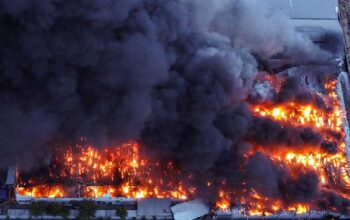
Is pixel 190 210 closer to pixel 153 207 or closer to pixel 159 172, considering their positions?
pixel 153 207

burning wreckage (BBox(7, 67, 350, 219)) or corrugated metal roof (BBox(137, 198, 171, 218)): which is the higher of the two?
burning wreckage (BBox(7, 67, 350, 219))

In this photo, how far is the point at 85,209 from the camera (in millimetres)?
21031

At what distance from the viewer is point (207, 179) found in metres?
22.8

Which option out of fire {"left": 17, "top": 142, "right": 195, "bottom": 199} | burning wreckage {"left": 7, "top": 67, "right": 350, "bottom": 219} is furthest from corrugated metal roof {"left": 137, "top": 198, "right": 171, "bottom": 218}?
fire {"left": 17, "top": 142, "right": 195, "bottom": 199}

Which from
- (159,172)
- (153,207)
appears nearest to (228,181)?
(159,172)

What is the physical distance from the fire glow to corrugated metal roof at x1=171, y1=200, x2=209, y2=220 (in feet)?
1.92

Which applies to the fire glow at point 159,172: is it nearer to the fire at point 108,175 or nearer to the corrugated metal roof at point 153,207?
the fire at point 108,175

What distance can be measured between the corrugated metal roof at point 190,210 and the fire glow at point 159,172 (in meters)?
0.58

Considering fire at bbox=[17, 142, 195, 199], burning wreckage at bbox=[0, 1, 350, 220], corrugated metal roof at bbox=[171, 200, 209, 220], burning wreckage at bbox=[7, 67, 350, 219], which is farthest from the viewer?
fire at bbox=[17, 142, 195, 199]

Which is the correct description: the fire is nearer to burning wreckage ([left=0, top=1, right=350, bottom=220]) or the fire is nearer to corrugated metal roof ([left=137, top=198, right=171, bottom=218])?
burning wreckage ([left=0, top=1, right=350, bottom=220])

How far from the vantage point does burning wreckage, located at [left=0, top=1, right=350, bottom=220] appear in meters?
22.0

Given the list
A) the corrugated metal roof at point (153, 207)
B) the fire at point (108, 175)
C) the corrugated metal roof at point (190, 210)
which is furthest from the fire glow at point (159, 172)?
the corrugated metal roof at point (153, 207)

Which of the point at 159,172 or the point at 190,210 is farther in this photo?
the point at 159,172

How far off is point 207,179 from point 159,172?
111 inches
